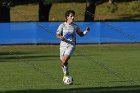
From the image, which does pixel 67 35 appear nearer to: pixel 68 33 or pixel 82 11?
pixel 68 33

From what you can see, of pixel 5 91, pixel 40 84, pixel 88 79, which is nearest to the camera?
pixel 5 91

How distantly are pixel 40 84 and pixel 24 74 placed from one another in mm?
4249

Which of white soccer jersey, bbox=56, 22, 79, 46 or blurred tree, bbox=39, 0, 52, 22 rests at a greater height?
white soccer jersey, bbox=56, 22, 79, 46

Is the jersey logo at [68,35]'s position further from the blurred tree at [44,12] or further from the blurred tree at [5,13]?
the blurred tree at [44,12]

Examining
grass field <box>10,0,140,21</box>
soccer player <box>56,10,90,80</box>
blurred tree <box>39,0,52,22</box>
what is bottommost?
grass field <box>10,0,140,21</box>

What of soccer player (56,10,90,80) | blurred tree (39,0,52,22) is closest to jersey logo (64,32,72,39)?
soccer player (56,10,90,80)

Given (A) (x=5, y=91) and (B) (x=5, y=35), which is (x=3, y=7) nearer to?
(B) (x=5, y=35)

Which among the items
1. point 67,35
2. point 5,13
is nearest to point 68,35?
point 67,35

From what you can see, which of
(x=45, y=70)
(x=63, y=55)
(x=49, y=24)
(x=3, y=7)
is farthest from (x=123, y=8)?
(x=63, y=55)

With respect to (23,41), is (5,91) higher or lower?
higher

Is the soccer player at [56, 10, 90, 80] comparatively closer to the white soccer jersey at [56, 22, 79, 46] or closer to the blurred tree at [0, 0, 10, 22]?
the white soccer jersey at [56, 22, 79, 46]

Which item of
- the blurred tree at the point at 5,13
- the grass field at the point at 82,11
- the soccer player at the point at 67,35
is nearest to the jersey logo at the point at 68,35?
the soccer player at the point at 67,35

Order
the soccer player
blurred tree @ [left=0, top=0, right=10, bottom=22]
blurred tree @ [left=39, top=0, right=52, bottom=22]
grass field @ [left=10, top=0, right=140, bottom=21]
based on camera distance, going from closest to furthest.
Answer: the soccer player
blurred tree @ [left=0, top=0, right=10, bottom=22]
blurred tree @ [left=39, top=0, right=52, bottom=22]
grass field @ [left=10, top=0, right=140, bottom=21]

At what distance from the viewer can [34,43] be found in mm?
46156
